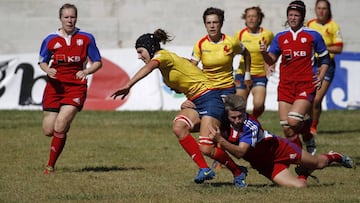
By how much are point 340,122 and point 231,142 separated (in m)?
9.58

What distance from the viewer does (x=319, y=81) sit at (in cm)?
1230

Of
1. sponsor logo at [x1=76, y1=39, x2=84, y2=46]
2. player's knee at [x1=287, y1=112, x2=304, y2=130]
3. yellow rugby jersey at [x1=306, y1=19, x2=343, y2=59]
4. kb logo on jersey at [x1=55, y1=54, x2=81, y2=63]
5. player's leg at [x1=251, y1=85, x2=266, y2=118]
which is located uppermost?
sponsor logo at [x1=76, y1=39, x2=84, y2=46]

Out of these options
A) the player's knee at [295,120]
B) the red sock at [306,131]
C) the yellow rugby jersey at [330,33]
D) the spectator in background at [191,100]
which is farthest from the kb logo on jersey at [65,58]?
the yellow rugby jersey at [330,33]

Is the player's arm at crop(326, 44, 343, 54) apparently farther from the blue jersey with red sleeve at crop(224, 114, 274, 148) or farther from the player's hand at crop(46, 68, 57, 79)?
the blue jersey with red sleeve at crop(224, 114, 274, 148)

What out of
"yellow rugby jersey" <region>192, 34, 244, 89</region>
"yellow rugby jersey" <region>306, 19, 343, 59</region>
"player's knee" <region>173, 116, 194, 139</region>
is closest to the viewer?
"player's knee" <region>173, 116, 194, 139</region>

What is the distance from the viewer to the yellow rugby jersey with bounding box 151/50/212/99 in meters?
10.7

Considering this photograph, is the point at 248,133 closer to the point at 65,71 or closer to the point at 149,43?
the point at 149,43

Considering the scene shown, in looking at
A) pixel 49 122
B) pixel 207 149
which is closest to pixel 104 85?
pixel 49 122

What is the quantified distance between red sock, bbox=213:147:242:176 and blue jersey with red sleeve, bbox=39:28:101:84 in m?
2.48

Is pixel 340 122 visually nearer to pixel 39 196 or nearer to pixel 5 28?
pixel 5 28

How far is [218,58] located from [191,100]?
1.21m

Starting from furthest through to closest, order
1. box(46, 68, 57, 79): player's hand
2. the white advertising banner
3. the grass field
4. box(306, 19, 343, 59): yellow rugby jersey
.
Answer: the white advertising banner < box(306, 19, 343, 59): yellow rugby jersey < box(46, 68, 57, 79): player's hand < the grass field

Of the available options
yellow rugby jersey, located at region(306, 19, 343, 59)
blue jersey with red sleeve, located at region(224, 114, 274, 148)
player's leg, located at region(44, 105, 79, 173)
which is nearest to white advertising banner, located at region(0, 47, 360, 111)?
yellow rugby jersey, located at region(306, 19, 343, 59)

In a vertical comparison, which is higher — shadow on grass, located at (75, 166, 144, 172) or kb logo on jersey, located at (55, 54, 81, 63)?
kb logo on jersey, located at (55, 54, 81, 63)
